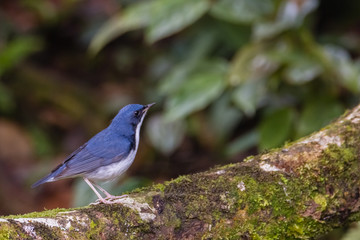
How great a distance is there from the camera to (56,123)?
364 inches

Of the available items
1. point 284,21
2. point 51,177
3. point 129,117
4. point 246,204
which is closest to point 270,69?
point 284,21

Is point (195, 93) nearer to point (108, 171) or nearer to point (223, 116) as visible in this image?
point (223, 116)

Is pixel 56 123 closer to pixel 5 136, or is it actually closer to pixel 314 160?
pixel 5 136

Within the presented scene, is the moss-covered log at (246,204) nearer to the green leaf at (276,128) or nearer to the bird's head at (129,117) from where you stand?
the bird's head at (129,117)

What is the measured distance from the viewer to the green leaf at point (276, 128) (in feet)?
19.7

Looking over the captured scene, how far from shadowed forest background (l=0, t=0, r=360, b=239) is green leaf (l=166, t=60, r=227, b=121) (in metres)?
0.01

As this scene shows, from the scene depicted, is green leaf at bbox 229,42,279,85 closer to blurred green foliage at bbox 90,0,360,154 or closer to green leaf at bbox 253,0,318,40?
blurred green foliage at bbox 90,0,360,154

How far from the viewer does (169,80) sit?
691 cm

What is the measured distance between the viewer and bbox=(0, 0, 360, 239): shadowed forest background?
5.94 m

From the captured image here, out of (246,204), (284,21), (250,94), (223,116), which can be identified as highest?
(284,21)

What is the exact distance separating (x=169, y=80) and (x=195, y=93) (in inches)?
38.2

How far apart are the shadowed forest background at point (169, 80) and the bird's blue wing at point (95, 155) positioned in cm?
101

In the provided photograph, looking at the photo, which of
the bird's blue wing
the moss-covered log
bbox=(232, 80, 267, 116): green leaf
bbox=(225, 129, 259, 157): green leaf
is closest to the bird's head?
the bird's blue wing

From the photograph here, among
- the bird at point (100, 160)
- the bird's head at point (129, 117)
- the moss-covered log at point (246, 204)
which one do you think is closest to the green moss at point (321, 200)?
the moss-covered log at point (246, 204)
